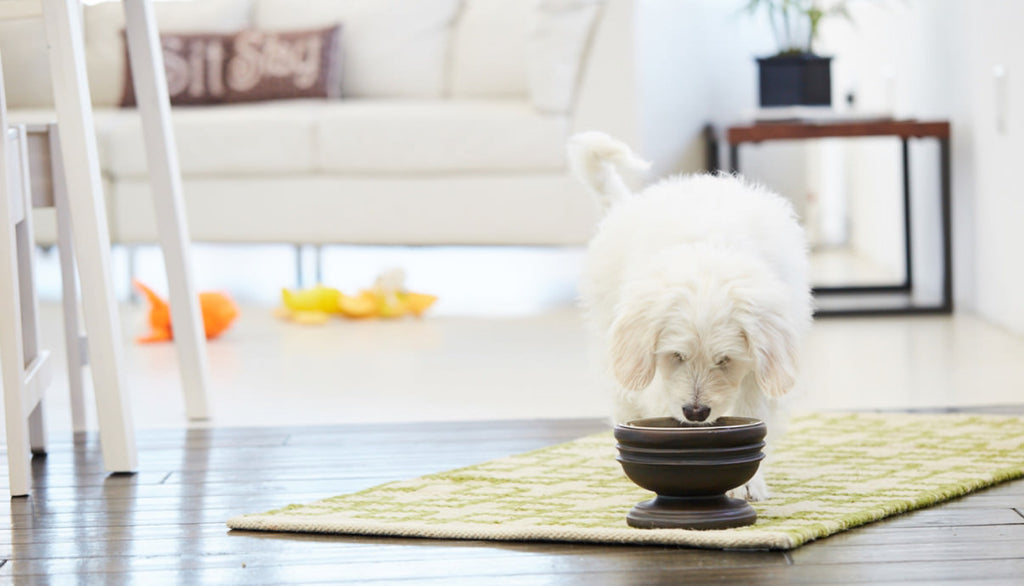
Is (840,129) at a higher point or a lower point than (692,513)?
higher

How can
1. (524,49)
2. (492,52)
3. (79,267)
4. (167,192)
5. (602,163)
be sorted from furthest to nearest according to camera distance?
(492,52) → (524,49) → (167,192) → (602,163) → (79,267)

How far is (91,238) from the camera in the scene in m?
2.08

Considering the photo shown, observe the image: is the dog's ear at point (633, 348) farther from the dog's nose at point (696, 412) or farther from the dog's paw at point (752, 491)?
the dog's paw at point (752, 491)

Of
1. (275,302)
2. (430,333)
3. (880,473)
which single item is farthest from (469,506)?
(275,302)

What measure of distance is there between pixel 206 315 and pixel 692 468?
2.34m

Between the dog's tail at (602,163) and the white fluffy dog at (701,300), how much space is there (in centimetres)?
20

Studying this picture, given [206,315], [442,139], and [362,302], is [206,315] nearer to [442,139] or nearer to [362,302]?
[362,302]

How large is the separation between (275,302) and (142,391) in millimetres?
1580

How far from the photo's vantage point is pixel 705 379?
1.64m

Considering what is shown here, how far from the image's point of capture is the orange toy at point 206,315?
146 inches

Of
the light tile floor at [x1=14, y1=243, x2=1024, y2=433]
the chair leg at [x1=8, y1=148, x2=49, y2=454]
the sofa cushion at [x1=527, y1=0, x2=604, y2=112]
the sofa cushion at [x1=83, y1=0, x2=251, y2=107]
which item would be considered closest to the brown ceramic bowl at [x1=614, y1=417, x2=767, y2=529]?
the light tile floor at [x1=14, y1=243, x2=1024, y2=433]

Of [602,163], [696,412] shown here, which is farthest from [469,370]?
[696,412]

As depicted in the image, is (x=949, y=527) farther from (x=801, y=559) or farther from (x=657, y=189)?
(x=657, y=189)

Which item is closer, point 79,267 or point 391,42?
point 79,267
